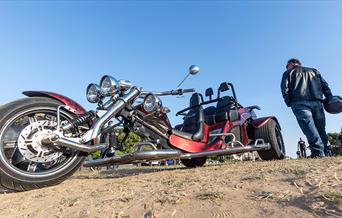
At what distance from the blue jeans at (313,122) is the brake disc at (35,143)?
14.0ft

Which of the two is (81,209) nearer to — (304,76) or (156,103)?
(156,103)

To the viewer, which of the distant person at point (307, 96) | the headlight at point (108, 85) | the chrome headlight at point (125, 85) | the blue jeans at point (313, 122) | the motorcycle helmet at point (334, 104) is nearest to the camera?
the headlight at point (108, 85)

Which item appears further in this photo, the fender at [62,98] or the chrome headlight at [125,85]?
the chrome headlight at [125,85]

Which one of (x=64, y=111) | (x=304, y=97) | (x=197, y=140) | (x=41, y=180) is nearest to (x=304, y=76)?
(x=304, y=97)

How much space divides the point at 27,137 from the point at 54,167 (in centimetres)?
48

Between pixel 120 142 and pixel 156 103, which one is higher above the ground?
pixel 156 103

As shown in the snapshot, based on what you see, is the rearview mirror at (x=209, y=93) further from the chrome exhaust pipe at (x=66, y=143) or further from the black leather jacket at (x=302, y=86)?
the chrome exhaust pipe at (x=66, y=143)

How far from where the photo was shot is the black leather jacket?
582 cm

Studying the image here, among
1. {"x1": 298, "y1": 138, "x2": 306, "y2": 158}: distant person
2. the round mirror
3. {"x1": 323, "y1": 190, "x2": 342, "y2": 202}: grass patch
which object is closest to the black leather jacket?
the round mirror

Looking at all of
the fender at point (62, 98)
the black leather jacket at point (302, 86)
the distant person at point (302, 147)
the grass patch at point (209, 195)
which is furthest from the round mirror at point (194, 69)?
the distant person at point (302, 147)

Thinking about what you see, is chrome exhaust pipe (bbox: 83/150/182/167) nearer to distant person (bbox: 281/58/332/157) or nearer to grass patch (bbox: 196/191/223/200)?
grass patch (bbox: 196/191/223/200)

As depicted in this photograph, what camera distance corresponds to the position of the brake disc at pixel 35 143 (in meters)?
3.20

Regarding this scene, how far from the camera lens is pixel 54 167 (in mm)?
3508

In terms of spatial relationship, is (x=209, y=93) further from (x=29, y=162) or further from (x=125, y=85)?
(x=29, y=162)
